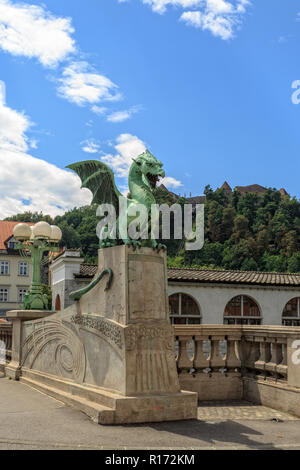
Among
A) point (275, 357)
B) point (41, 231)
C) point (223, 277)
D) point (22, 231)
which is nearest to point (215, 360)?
point (275, 357)

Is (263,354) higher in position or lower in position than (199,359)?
higher

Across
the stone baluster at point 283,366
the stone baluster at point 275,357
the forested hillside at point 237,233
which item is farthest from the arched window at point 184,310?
the forested hillside at point 237,233

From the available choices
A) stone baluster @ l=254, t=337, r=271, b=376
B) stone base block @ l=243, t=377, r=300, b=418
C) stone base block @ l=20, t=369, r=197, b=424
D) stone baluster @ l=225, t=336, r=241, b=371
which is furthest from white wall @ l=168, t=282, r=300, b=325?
stone base block @ l=20, t=369, r=197, b=424

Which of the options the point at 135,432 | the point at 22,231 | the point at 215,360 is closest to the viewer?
the point at 135,432

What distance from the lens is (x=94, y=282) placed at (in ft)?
24.6

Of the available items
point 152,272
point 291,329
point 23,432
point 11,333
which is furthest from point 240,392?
point 11,333

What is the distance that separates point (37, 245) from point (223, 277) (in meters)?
19.0

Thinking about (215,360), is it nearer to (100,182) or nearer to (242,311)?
(100,182)

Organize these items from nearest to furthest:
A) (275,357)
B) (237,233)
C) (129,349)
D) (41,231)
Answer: (129,349), (275,357), (41,231), (237,233)

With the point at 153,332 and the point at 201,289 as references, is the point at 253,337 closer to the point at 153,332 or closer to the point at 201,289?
the point at 153,332

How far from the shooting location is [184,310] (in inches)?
1153

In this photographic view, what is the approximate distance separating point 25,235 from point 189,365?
20.1 ft

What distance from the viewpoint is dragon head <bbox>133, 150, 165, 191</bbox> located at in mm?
7969

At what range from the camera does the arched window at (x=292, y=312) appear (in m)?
31.2
